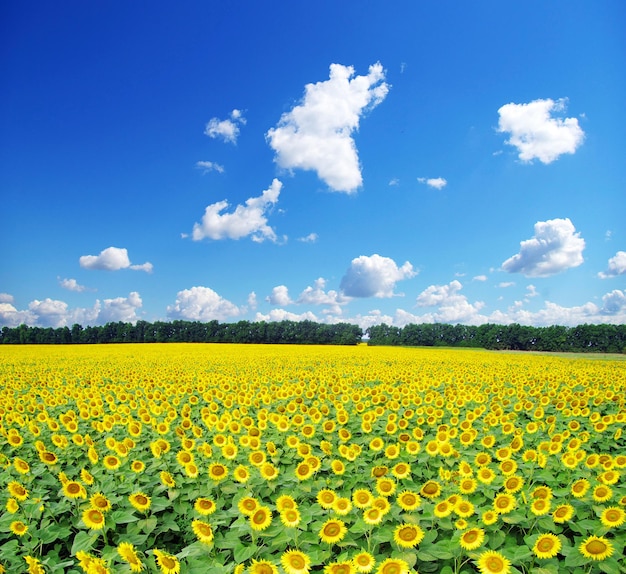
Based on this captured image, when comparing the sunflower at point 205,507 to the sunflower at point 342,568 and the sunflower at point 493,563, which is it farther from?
the sunflower at point 493,563

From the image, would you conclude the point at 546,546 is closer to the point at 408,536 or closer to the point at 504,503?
the point at 504,503

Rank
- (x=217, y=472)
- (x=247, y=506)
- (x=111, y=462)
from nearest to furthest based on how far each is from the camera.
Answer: (x=247, y=506) → (x=217, y=472) → (x=111, y=462)

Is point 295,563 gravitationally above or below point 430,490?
below

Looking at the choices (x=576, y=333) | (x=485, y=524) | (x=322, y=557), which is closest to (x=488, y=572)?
(x=485, y=524)

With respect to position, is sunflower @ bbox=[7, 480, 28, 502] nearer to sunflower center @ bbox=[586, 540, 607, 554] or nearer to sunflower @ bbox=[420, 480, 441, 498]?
sunflower @ bbox=[420, 480, 441, 498]

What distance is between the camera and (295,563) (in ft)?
10.5

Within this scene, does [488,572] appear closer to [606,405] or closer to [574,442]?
[574,442]

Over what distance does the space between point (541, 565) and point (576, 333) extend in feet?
318

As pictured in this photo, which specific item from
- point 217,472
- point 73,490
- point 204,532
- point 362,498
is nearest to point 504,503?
point 362,498

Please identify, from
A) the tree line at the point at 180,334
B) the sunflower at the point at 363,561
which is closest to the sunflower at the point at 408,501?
the sunflower at the point at 363,561

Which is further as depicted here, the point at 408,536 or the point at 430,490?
the point at 430,490

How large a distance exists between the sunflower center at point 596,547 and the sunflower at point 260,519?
8.73ft

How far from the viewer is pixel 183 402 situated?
885cm

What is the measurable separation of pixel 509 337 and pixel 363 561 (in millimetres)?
97520
